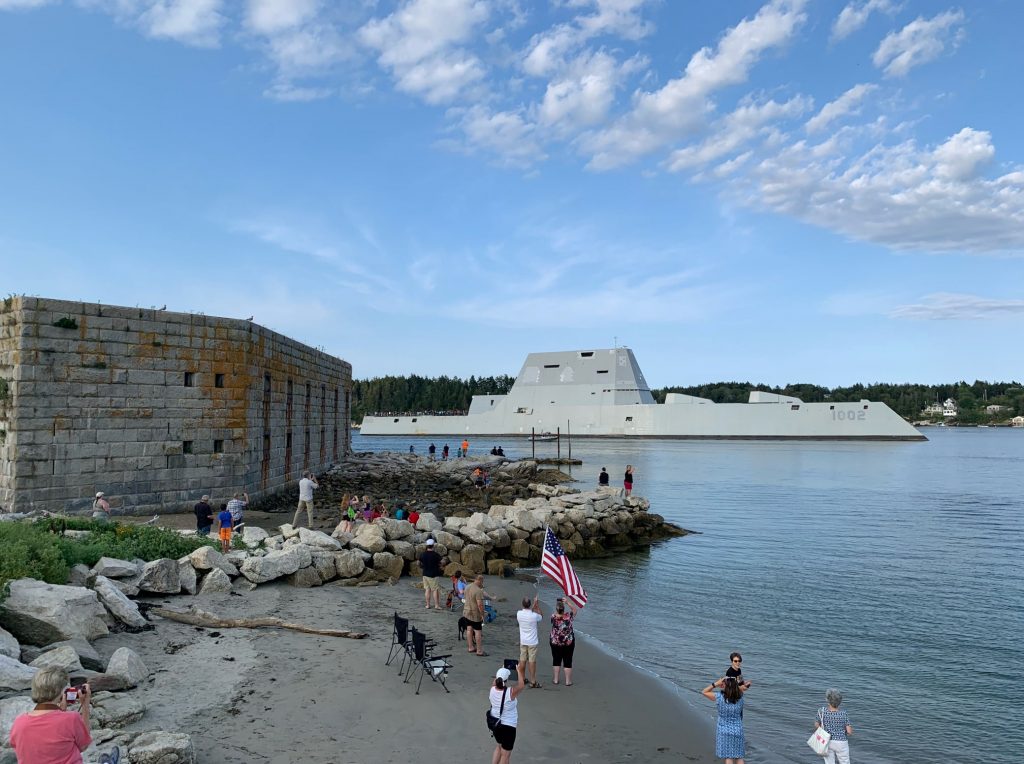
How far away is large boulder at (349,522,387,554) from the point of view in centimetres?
1375

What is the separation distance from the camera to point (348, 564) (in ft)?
42.5

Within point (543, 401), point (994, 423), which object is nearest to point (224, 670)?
point (543, 401)

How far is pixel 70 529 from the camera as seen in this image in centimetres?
1211

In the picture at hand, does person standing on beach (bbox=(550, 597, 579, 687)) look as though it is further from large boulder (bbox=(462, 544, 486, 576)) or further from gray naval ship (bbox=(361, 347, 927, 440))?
gray naval ship (bbox=(361, 347, 927, 440))

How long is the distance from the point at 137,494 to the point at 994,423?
7123 inches

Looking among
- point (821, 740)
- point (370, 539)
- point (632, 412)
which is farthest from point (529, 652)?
point (632, 412)

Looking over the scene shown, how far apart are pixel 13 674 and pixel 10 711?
0.64 metres

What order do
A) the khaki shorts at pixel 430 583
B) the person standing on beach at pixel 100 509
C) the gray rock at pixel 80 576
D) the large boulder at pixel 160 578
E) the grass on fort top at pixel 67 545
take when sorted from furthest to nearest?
the person standing on beach at pixel 100 509
the khaki shorts at pixel 430 583
the large boulder at pixel 160 578
the gray rock at pixel 80 576
the grass on fort top at pixel 67 545

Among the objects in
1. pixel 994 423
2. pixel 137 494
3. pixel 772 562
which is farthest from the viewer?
pixel 994 423

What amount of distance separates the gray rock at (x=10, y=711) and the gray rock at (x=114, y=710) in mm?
585

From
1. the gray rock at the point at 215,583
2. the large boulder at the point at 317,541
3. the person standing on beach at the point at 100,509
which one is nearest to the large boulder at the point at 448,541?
the large boulder at the point at 317,541

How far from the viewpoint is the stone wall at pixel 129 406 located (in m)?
15.1

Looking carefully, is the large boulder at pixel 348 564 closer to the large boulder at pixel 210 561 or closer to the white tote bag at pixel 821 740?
the large boulder at pixel 210 561

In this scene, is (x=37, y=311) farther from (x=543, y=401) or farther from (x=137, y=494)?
(x=543, y=401)
